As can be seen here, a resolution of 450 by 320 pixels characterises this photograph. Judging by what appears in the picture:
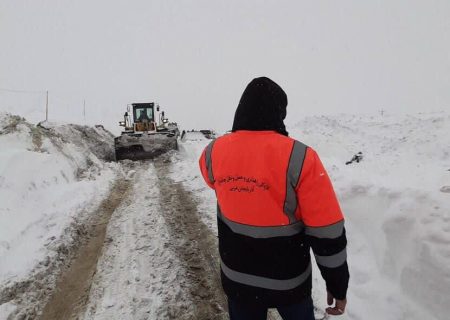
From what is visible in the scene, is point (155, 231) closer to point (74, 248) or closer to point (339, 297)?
point (74, 248)

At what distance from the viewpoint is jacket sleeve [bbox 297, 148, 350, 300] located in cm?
176

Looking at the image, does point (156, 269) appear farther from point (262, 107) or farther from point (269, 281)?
point (262, 107)

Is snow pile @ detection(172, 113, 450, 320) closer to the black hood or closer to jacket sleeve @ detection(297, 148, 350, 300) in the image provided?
jacket sleeve @ detection(297, 148, 350, 300)

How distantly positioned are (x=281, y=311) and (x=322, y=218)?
0.66 m

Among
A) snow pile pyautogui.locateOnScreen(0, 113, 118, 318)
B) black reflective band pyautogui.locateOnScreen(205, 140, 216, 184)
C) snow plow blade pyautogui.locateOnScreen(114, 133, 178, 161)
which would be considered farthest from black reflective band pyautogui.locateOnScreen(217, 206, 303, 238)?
snow plow blade pyautogui.locateOnScreen(114, 133, 178, 161)

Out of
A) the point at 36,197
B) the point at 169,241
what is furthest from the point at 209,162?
the point at 36,197

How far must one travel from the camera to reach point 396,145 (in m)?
13.5

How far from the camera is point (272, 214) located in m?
1.85

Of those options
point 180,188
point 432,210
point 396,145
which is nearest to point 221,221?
point 432,210

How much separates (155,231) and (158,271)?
4.71 feet

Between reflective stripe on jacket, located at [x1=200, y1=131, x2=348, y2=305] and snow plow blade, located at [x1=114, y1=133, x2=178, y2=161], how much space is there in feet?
48.4

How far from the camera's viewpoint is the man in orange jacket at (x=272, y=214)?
1.78 m

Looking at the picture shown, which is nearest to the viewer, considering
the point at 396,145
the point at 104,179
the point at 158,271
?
the point at 158,271

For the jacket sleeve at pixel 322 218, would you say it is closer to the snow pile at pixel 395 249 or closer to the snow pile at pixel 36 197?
the snow pile at pixel 395 249
